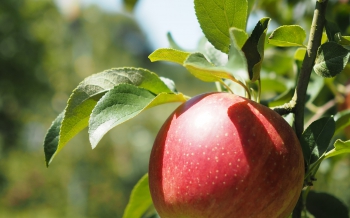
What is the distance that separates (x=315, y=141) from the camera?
472 mm

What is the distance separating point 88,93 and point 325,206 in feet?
1.03

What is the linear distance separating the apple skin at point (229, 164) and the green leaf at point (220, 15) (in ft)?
0.25

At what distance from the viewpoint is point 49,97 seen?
615 centimetres

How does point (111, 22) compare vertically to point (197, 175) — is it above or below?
below

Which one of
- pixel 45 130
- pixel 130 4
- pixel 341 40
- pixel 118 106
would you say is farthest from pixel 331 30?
pixel 45 130

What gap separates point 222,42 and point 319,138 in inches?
5.5

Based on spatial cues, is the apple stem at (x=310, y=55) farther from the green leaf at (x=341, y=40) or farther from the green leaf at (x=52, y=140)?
the green leaf at (x=52, y=140)

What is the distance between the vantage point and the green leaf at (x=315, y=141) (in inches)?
18.5

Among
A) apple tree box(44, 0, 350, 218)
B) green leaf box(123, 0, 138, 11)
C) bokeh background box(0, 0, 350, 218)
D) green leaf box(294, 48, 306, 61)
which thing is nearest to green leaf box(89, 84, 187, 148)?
apple tree box(44, 0, 350, 218)

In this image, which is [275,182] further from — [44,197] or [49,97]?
[44,197]

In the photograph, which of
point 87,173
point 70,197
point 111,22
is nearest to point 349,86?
point 70,197

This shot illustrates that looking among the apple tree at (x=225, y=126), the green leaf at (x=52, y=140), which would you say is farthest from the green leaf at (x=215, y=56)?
the green leaf at (x=52, y=140)

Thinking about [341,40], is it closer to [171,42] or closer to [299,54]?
[299,54]

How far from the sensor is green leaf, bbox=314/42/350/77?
1.45 feet
